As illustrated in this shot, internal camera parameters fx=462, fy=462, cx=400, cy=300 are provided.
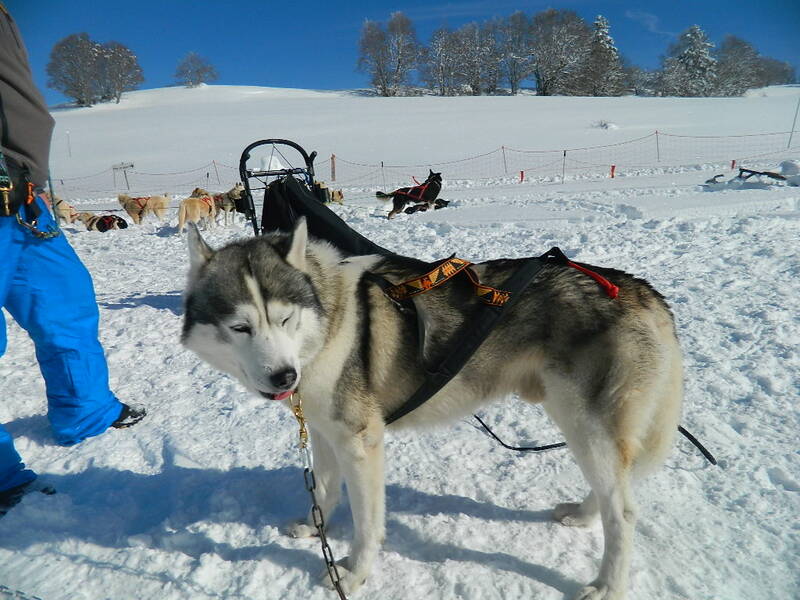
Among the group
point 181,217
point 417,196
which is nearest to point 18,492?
point 181,217

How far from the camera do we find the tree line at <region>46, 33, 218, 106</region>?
48.3m

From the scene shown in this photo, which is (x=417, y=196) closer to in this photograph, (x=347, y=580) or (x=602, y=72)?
(x=347, y=580)

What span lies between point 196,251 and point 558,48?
58.0m

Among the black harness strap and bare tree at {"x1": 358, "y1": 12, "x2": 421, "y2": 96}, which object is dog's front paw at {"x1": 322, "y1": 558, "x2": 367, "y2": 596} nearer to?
the black harness strap

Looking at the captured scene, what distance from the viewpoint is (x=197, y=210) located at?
38.6 feet

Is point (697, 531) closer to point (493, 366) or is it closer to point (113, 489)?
point (493, 366)

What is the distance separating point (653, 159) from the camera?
2058 centimetres

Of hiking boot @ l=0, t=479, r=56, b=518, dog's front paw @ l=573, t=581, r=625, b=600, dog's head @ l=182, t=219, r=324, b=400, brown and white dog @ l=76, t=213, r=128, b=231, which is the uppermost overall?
dog's head @ l=182, t=219, r=324, b=400

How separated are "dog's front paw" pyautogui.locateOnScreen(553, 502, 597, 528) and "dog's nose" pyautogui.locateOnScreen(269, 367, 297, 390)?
155 cm

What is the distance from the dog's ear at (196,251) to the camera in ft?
6.64

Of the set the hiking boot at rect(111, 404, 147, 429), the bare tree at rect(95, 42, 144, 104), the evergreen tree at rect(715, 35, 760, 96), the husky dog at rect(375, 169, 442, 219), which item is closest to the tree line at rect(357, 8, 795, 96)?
the evergreen tree at rect(715, 35, 760, 96)

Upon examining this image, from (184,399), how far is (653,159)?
22532 millimetres

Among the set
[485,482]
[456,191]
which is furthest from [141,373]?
[456,191]

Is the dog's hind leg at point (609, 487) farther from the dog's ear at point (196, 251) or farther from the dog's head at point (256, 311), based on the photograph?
the dog's ear at point (196, 251)
